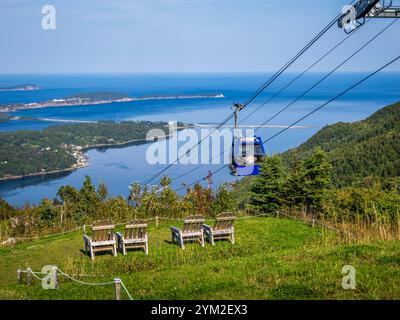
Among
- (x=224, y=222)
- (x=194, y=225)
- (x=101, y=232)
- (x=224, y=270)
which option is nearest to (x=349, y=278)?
(x=224, y=270)

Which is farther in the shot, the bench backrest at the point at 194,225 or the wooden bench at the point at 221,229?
the wooden bench at the point at 221,229

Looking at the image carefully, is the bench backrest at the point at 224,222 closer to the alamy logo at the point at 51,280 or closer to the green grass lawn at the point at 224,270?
the green grass lawn at the point at 224,270

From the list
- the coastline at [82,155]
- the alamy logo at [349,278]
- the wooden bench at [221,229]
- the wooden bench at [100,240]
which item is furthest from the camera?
the coastline at [82,155]

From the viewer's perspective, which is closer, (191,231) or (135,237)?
(135,237)

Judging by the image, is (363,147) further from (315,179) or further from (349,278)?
(349,278)

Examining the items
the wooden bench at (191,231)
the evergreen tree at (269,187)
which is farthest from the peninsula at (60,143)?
the wooden bench at (191,231)

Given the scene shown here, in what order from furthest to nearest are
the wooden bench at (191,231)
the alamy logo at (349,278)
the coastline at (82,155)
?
1. the coastline at (82,155)
2. the wooden bench at (191,231)
3. the alamy logo at (349,278)

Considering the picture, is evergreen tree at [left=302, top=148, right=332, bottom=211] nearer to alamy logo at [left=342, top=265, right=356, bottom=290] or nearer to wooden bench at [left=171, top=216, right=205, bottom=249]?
wooden bench at [left=171, top=216, right=205, bottom=249]

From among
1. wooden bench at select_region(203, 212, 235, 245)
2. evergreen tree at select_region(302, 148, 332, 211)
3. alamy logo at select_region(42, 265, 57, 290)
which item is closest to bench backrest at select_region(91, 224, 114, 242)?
wooden bench at select_region(203, 212, 235, 245)

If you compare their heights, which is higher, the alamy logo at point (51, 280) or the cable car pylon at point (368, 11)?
the cable car pylon at point (368, 11)
